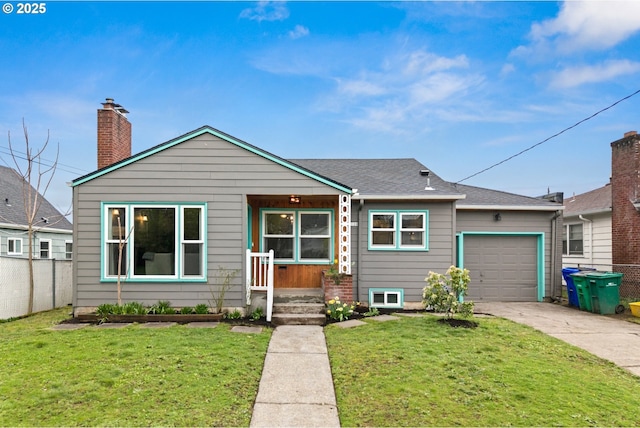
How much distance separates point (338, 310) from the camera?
7.87 meters

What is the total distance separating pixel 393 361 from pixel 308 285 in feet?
16.7

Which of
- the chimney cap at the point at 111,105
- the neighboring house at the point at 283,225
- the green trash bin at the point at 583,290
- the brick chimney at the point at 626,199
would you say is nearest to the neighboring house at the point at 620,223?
the brick chimney at the point at 626,199

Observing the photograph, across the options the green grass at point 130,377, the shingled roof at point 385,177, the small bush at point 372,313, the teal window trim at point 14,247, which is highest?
the shingled roof at point 385,177

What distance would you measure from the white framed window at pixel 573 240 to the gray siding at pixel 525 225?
4.46 meters

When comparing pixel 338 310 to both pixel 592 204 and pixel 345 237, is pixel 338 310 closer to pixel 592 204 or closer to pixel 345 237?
pixel 345 237

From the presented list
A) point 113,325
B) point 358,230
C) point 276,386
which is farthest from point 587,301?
point 113,325

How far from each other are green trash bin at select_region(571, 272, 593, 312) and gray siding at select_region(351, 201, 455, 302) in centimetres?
349

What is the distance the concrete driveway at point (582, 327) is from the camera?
585 cm

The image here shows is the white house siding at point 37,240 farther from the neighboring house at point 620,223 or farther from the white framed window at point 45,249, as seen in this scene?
the neighboring house at point 620,223

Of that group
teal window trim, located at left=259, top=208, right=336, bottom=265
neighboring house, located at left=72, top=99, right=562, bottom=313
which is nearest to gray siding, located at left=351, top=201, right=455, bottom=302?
neighboring house, located at left=72, top=99, right=562, bottom=313

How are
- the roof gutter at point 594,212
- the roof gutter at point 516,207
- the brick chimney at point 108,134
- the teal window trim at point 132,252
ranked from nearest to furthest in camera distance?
the teal window trim at point 132,252, the brick chimney at point 108,134, the roof gutter at point 516,207, the roof gutter at point 594,212

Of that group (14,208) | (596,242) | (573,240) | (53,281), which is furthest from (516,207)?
(14,208)

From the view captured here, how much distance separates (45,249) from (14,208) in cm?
196

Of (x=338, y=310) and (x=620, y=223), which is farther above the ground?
(x=620, y=223)
